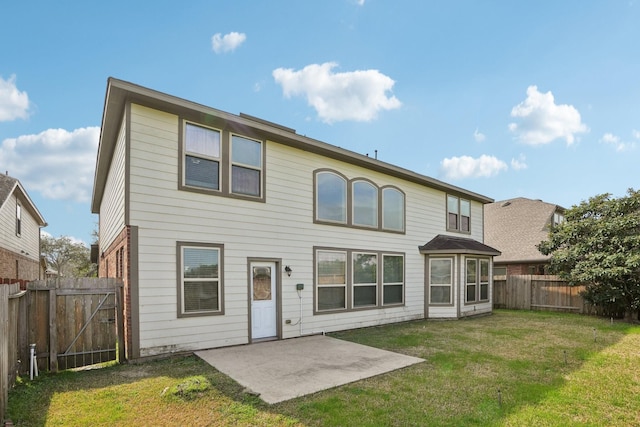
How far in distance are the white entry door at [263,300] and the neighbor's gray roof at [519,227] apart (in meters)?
15.1

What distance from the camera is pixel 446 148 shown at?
644 inches

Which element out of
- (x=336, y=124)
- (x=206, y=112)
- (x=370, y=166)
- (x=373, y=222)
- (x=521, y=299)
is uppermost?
(x=336, y=124)

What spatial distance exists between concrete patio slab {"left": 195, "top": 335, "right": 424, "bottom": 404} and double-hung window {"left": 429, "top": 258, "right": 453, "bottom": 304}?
5638mm

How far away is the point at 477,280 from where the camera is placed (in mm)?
13383

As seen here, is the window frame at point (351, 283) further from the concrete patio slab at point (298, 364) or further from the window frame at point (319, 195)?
the concrete patio slab at point (298, 364)

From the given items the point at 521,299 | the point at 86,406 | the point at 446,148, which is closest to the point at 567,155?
the point at 446,148

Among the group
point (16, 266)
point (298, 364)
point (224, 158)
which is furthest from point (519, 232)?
point (16, 266)

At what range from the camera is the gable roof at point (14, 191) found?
1413 centimetres

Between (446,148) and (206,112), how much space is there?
492 inches

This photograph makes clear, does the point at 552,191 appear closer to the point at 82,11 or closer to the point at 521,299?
the point at 521,299

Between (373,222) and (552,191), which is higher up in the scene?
(552,191)

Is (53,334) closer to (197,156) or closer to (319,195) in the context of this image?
(197,156)

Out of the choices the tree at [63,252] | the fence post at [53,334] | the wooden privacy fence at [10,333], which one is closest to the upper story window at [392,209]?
the fence post at [53,334]

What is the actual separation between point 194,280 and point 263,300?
1899mm
